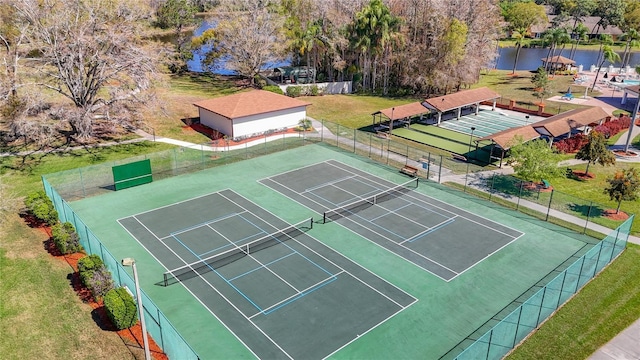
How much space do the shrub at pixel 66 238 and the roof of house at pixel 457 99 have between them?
34.9 meters

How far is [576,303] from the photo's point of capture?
21.2 m

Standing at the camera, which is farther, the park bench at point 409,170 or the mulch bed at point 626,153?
the mulch bed at point 626,153

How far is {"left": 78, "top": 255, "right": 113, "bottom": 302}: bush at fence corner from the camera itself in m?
20.7

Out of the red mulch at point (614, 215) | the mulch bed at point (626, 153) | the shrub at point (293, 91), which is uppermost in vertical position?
the shrub at point (293, 91)

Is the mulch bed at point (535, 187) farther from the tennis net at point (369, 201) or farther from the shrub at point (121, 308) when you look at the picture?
the shrub at point (121, 308)

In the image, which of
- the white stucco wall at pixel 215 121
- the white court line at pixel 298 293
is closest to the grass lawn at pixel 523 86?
the white stucco wall at pixel 215 121

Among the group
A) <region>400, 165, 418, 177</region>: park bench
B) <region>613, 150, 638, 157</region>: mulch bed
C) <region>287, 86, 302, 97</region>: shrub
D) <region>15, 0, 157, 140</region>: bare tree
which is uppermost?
<region>15, 0, 157, 140</region>: bare tree

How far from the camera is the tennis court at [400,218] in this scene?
24953 mm

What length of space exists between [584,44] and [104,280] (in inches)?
4689

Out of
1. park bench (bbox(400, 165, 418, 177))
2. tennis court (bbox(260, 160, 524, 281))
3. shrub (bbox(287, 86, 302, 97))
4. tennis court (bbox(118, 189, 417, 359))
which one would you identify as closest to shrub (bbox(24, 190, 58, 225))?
tennis court (bbox(118, 189, 417, 359))

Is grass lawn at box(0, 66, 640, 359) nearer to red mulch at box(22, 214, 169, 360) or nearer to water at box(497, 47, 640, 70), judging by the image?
→ red mulch at box(22, 214, 169, 360)

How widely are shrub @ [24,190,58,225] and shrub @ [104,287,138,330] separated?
10.3 metres

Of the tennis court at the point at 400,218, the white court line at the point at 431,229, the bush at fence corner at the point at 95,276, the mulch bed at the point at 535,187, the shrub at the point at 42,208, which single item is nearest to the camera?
the bush at fence corner at the point at 95,276

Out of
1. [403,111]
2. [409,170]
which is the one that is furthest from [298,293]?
[403,111]
